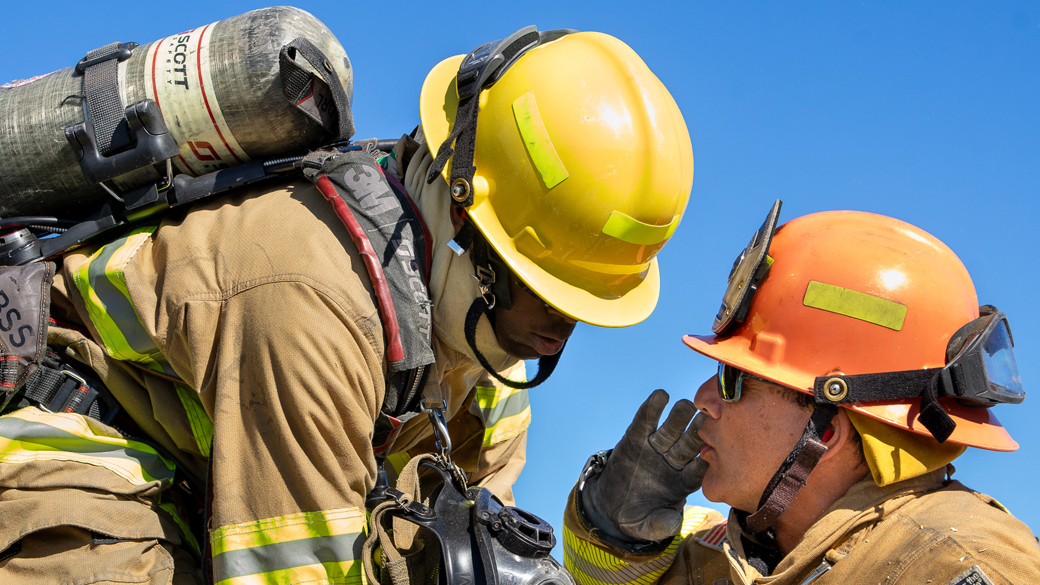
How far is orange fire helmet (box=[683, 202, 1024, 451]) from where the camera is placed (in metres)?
3.11

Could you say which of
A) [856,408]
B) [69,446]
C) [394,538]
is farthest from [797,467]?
[69,446]

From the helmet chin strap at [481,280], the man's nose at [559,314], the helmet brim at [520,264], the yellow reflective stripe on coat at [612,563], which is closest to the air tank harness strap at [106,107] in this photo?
the helmet brim at [520,264]

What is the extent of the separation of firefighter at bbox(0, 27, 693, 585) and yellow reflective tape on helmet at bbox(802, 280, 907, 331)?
0.74 meters

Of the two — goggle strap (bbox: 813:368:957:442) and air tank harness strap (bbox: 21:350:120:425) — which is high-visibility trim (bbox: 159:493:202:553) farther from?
goggle strap (bbox: 813:368:957:442)

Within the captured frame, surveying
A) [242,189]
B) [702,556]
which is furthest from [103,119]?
[702,556]

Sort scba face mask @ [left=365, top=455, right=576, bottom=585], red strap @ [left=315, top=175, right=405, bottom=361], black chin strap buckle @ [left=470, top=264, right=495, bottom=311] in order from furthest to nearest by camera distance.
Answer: black chin strap buckle @ [left=470, top=264, right=495, bottom=311] < red strap @ [left=315, top=175, right=405, bottom=361] < scba face mask @ [left=365, top=455, right=576, bottom=585]

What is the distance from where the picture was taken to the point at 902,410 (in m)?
3.10

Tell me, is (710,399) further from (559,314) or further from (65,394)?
(65,394)

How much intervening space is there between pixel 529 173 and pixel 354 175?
716 millimetres

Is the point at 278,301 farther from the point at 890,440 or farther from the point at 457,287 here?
the point at 890,440

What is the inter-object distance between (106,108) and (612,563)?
2.92 meters

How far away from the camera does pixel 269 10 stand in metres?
3.62

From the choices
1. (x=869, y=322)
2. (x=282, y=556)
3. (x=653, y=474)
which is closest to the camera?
(x=282, y=556)

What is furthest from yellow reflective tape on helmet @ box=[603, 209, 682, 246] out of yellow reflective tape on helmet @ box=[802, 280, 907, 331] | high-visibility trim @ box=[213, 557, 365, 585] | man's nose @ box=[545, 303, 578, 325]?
high-visibility trim @ box=[213, 557, 365, 585]
